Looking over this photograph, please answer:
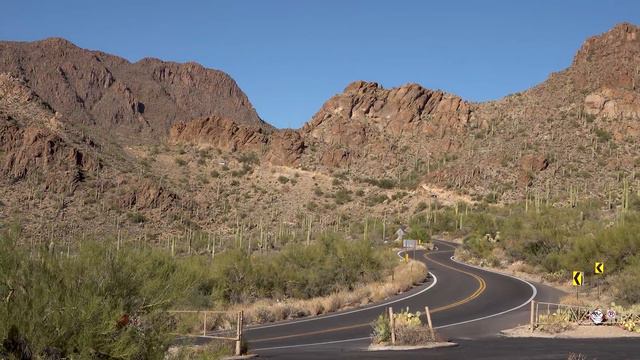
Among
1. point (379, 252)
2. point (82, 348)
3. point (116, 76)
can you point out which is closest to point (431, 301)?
point (379, 252)

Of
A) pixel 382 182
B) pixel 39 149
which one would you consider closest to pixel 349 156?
pixel 382 182

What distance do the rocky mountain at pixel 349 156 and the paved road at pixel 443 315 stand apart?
35.8m

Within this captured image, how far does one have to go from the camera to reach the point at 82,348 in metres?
7.55

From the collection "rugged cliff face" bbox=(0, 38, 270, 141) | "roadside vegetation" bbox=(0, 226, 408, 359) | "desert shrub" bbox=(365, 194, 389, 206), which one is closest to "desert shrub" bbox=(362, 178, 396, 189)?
"desert shrub" bbox=(365, 194, 389, 206)

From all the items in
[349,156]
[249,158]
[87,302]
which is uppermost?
[349,156]

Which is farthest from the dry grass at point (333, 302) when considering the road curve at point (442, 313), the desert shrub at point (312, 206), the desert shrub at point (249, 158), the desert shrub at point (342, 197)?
the desert shrub at point (249, 158)

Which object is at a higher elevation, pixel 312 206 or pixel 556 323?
pixel 312 206

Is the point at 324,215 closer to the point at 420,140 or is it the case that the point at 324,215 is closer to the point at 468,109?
the point at 420,140

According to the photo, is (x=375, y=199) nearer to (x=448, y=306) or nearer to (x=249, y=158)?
(x=249, y=158)

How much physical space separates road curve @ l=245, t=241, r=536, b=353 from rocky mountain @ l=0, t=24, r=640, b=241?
3519 centimetres

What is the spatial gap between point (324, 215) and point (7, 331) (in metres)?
77.3

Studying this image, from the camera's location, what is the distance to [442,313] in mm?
26688

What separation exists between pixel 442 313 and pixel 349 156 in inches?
3037

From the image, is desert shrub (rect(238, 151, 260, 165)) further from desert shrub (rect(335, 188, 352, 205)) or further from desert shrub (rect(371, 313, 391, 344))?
desert shrub (rect(371, 313, 391, 344))
